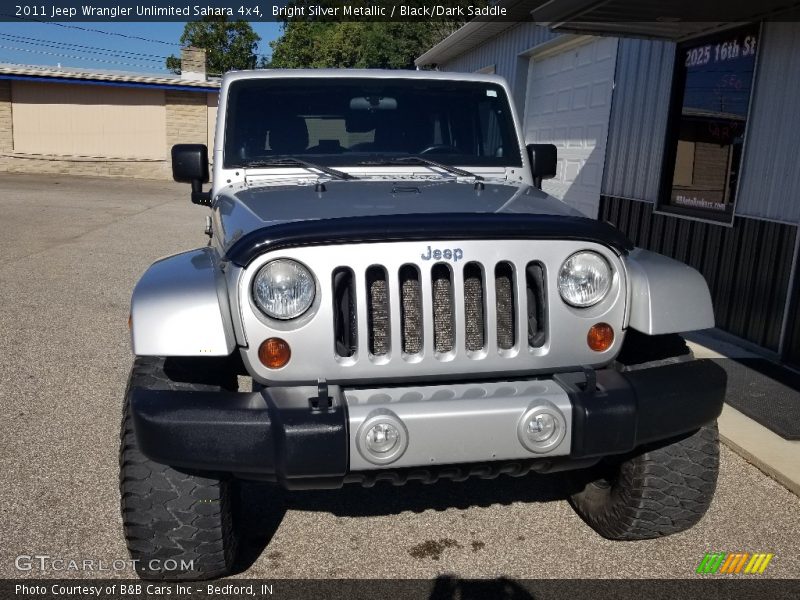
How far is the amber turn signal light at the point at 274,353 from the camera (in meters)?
2.46

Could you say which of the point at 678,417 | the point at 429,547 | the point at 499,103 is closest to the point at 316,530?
the point at 429,547

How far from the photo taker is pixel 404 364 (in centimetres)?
250

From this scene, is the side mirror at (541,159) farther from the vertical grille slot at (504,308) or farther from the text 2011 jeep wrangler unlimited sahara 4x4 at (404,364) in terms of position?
the vertical grille slot at (504,308)

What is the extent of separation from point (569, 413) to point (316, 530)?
51.9 inches

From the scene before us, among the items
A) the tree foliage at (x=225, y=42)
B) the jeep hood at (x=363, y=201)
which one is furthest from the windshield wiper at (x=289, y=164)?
the tree foliage at (x=225, y=42)

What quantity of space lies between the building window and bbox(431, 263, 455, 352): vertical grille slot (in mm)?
4482

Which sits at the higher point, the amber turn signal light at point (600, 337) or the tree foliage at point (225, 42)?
the tree foliage at point (225, 42)

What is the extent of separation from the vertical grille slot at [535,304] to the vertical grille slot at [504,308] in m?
0.06

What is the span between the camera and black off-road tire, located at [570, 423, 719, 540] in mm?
2910

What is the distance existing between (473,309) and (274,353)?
67cm

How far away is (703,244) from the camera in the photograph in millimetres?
6629

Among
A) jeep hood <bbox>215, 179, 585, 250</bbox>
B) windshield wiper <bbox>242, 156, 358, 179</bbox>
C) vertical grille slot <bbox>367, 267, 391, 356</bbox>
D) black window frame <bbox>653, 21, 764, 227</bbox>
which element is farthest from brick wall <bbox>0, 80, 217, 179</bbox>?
vertical grille slot <bbox>367, 267, 391, 356</bbox>

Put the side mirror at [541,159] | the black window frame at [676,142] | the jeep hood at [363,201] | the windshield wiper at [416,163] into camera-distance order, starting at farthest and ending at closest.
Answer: the black window frame at [676,142], the side mirror at [541,159], the windshield wiper at [416,163], the jeep hood at [363,201]

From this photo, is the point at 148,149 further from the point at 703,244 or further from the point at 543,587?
the point at 543,587
